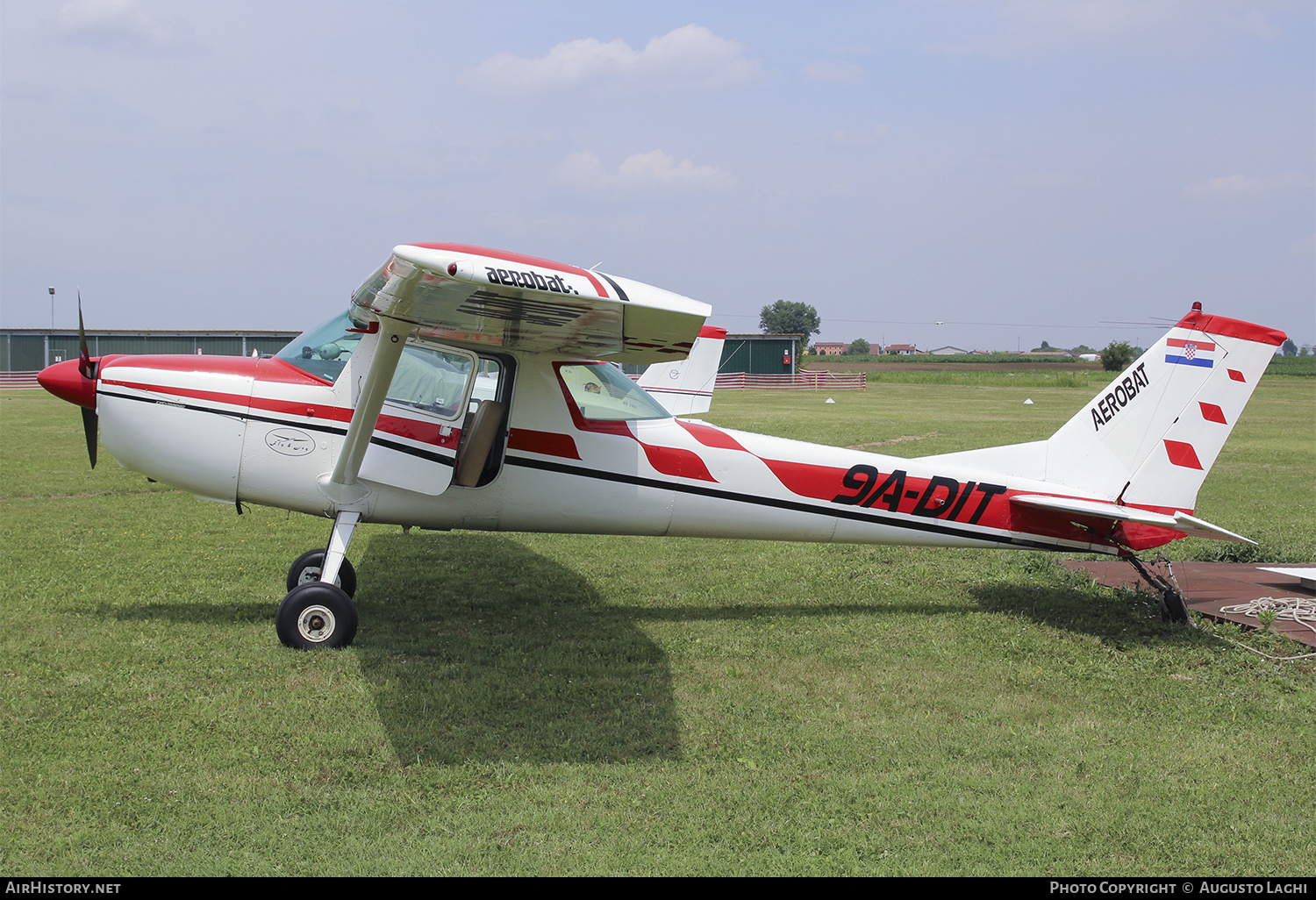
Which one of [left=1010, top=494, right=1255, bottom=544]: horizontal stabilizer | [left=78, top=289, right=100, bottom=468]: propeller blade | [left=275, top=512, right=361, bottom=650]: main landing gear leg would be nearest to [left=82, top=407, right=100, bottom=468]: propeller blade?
[left=78, top=289, right=100, bottom=468]: propeller blade

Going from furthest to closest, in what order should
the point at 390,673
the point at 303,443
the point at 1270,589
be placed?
the point at 1270,589 → the point at 303,443 → the point at 390,673

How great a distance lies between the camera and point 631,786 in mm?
4441

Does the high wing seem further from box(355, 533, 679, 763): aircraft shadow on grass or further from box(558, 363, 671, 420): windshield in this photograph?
box(558, 363, 671, 420): windshield

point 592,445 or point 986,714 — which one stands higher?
point 592,445

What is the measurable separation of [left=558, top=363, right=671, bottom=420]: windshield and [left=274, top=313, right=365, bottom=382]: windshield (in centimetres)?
159

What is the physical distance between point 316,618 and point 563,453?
2.08 metres

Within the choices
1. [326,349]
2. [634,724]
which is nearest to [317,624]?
[326,349]

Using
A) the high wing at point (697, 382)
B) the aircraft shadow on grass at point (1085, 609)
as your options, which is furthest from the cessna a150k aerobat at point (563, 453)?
the high wing at point (697, 382)

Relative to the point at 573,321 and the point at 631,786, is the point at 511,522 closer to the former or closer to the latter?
the point at 573,321

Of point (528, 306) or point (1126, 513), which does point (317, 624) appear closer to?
point (528, 306)

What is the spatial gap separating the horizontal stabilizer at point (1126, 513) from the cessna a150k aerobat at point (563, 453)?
20 mm
